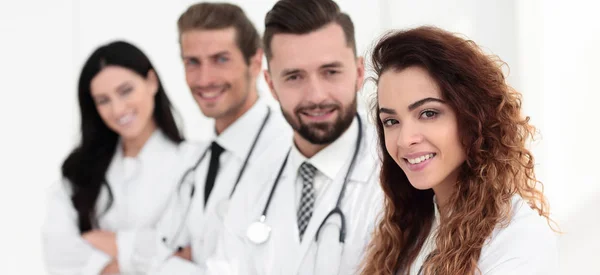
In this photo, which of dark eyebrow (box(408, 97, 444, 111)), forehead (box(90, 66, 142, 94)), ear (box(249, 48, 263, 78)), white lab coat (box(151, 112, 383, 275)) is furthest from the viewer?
forehead (box(90, 66, 142, 94))

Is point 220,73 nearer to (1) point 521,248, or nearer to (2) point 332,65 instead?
(2) point 332,65

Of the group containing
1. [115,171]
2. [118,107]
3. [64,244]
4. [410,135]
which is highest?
[410,135]

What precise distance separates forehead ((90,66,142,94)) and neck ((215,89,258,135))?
306 millimetres

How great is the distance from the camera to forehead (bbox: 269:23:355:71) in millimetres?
2090

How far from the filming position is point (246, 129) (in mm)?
2359

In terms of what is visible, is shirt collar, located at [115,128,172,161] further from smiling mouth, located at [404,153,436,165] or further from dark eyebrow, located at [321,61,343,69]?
smiling mouth, located at [404,153,436,165]

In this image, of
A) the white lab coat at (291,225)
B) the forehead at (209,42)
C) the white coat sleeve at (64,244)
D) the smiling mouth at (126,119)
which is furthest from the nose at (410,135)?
the white coat sleeve at (64,244)

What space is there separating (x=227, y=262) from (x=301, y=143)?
1.34 feet

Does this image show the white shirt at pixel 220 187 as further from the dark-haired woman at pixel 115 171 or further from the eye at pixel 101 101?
the eye at pixel 101 101

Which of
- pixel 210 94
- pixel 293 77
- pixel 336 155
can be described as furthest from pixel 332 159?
pixel 210 94

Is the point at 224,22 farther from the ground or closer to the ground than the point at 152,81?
farther from the ground

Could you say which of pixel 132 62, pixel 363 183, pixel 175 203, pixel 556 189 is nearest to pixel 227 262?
→ pixel 175 203

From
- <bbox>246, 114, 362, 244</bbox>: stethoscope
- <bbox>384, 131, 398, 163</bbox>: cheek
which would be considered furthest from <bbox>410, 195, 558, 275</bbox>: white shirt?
<bbox>246, 114, 362, 244</bbox>: stethoscope

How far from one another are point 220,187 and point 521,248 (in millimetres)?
1141
